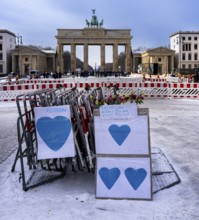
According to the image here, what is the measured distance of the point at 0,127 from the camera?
45.7 feet

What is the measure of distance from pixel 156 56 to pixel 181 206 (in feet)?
382

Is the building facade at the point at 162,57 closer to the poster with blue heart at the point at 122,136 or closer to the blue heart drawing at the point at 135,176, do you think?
the poster with blue heart at the point at 122,136

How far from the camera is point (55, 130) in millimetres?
6363

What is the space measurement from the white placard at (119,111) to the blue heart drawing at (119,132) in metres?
0.15

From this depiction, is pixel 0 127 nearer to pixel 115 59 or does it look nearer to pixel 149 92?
pixel 149 92

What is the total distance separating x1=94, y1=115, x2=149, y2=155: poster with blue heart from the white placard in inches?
2.4

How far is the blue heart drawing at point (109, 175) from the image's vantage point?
6016mm

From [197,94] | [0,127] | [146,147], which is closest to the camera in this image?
[146,147]

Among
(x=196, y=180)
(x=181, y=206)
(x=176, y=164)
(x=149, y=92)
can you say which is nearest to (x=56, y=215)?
(x=181, y=206)

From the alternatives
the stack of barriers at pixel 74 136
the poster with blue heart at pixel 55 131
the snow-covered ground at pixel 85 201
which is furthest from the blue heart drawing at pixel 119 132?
the snow-covered ground at pixel 85 201

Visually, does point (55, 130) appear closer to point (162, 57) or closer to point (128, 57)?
point (128, 57)

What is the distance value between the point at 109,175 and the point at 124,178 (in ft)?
0.75

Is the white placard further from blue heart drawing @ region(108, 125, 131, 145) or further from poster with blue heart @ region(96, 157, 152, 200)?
poster with blue heart @ region(96, 157, 152, 200)

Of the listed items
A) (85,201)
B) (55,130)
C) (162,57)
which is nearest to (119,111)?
(55,130)
